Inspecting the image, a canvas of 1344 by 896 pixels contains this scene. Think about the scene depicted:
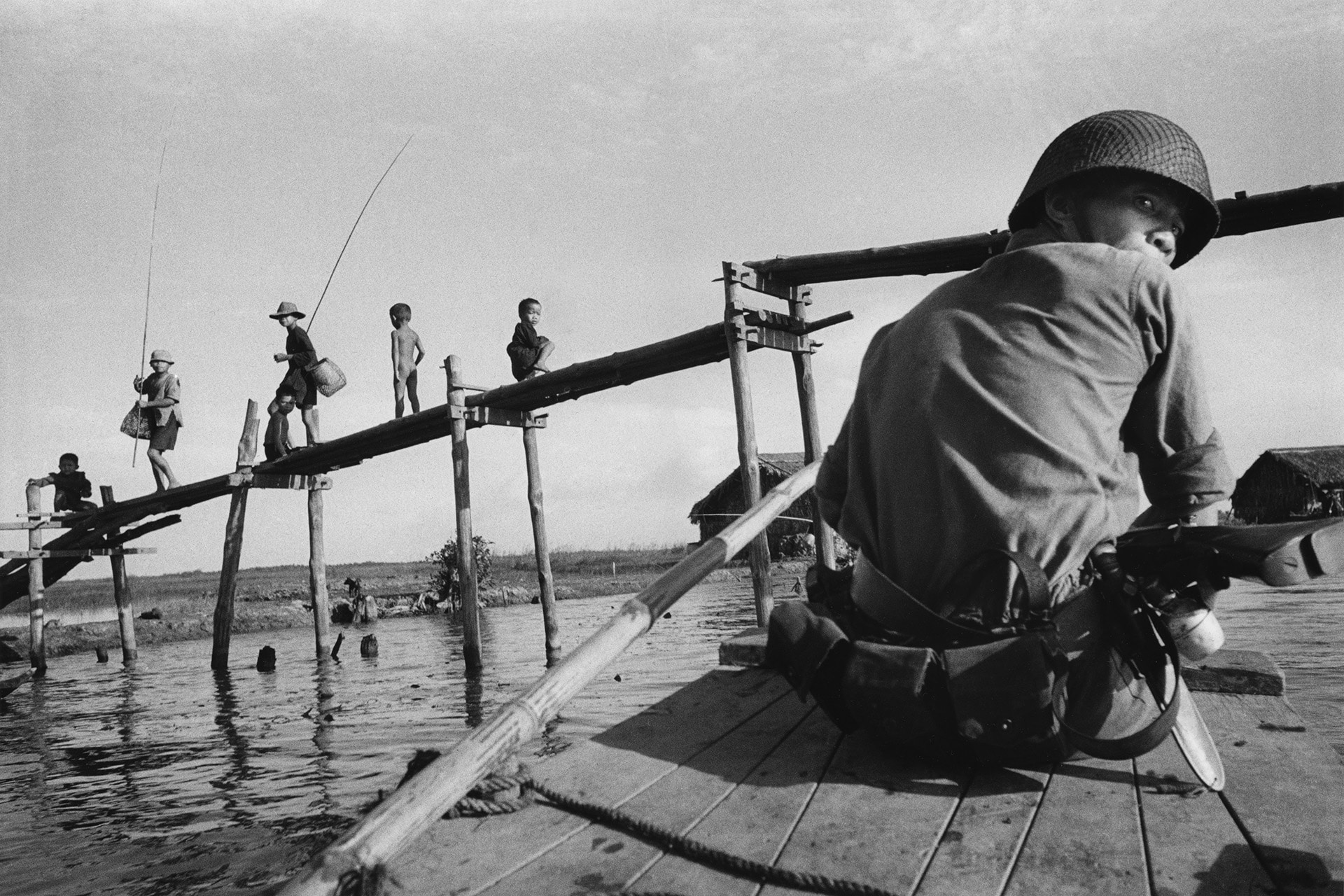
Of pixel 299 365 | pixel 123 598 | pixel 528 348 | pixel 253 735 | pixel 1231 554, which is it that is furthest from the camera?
pixel 123 598

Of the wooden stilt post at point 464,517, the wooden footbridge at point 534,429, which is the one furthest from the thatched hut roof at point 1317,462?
the wooden stilt post at point 464,517

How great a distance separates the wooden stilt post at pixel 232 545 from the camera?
1392 centimetres

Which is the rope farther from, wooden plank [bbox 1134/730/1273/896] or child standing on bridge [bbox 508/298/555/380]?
child standing on bridge [bbox 508/298/555/380]

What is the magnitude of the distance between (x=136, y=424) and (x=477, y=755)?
1380 centimetres

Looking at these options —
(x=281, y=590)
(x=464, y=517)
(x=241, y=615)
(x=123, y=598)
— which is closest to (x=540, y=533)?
(x=464, y=517)

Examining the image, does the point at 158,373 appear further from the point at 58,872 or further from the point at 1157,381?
the point at 1157,381

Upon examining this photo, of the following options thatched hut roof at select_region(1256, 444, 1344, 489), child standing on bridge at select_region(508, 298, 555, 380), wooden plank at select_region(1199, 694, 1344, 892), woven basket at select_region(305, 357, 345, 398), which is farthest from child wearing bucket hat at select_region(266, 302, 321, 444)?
thatched hut roof at select_region(1256, 444, 1344, 489)

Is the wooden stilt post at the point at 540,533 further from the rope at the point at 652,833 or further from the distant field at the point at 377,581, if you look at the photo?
the distant field at the point at 377,581

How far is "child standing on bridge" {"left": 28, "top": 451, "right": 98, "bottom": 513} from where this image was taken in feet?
50.9

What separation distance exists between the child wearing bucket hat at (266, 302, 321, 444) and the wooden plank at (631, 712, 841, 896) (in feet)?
37.8

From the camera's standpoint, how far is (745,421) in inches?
320

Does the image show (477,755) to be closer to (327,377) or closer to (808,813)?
(808,813)

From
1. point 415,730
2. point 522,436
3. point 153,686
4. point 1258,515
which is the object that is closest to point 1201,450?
point 415,730

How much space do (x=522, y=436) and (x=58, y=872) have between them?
8.20 meters
